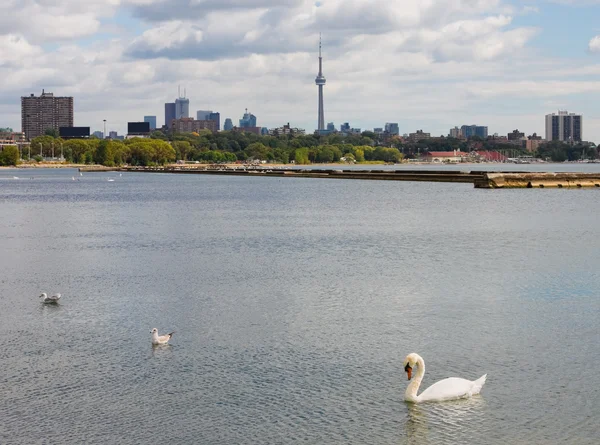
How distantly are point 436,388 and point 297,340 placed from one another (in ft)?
19.6

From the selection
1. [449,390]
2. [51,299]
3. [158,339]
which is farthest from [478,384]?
[51,299]

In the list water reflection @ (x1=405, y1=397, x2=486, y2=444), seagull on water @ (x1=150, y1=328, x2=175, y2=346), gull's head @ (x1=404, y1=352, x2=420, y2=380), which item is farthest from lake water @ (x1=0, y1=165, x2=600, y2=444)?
gull's head @ (x1=404, y1=352, x2=420, y2=380)

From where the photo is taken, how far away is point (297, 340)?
24.1 m

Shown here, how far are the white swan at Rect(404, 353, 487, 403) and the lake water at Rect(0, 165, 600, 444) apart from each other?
20 centimetres

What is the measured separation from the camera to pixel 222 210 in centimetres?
8700

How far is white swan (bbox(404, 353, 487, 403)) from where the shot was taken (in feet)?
60.7

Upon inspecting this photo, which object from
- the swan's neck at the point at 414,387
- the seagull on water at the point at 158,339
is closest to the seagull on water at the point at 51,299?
the seagull on water at the point at 158,339

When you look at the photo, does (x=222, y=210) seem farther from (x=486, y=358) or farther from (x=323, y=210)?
(x=486, y=358)

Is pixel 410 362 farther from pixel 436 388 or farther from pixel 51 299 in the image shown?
pixel 51 299

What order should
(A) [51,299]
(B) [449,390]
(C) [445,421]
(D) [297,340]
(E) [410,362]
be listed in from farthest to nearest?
(A) [51,299], (D) [297,340], (E) [410,362], (B) [449,390], (C) [445,421]

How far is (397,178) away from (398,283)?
141 m

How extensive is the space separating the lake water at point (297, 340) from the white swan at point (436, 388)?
0.20m

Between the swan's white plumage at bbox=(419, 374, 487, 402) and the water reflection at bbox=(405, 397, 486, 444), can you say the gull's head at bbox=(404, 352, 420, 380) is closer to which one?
the swan's white plumage at bbox=(419, 374, 487, 402)

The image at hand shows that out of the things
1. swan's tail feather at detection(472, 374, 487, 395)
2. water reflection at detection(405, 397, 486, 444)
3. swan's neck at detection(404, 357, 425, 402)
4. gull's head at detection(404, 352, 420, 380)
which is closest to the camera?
water reflection at detection(405, 397, 486, 444)
